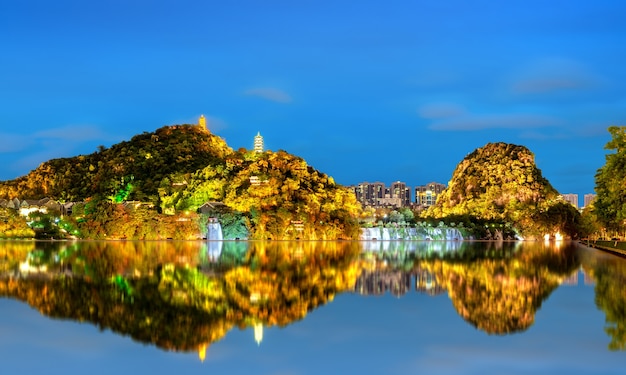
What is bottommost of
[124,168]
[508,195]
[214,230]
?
[214,230]

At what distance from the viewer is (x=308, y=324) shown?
1045 centimetres

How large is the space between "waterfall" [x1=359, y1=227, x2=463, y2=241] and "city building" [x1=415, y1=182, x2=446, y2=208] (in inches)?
2277

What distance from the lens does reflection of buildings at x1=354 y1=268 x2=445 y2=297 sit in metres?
15.1

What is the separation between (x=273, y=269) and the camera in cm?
2064

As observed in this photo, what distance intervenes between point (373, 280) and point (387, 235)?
140 feet

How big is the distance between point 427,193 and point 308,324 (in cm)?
11311

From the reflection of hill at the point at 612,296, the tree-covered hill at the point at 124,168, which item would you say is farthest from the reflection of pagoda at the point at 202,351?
the tree-covered hill at the point at 124,168

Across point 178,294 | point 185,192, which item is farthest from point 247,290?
point 185,192

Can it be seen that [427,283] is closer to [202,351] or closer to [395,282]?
[395,282]

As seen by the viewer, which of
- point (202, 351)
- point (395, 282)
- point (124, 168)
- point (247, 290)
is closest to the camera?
point (202, 351)

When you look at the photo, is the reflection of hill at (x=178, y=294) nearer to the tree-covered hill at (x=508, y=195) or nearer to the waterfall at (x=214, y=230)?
the waterfall at (x=214, y=230)

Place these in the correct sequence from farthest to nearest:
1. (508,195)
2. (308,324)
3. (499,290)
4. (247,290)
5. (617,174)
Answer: (508,195) < (617,174) < (499,290) < (247,290) < (308,324)

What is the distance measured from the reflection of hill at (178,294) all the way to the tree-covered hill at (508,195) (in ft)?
153

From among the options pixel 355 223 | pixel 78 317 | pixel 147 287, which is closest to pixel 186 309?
pixel 78 317
